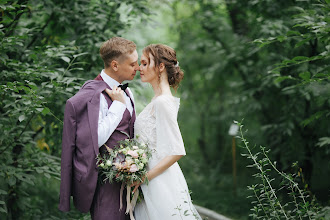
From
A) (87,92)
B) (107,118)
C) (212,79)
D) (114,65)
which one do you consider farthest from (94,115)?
(212,79)

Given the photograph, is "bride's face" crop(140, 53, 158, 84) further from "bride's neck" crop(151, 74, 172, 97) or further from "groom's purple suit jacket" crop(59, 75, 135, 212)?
"groom's purple suit jacket" crop(59, 75, 135, 212)

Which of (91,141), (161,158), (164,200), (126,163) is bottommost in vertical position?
(164,200)

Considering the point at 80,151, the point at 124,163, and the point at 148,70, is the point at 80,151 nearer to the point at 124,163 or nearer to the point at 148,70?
the point at 124,163

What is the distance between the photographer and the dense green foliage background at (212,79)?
11.8ft

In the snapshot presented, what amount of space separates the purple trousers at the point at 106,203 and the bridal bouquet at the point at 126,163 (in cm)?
6

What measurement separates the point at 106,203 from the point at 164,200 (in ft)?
1.41

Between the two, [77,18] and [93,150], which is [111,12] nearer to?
[77,18]

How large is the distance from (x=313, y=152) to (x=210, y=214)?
1871 mm

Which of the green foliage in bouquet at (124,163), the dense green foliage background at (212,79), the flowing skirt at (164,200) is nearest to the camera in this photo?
the green foliage in bouquet at (124,163)

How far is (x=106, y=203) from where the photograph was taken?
267 cm

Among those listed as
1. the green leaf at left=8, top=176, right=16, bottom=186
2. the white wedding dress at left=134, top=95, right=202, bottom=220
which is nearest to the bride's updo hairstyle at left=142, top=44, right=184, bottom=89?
the white wedding dress at left=134, top=95, right=202, bottom=220

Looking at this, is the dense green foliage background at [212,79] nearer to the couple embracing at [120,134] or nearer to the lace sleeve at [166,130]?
the couple embracing at [120,134]

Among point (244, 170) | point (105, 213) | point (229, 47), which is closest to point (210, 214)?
point (105, 213)

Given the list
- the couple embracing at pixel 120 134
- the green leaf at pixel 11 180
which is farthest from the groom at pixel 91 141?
the green leaf at pixel 11 180
